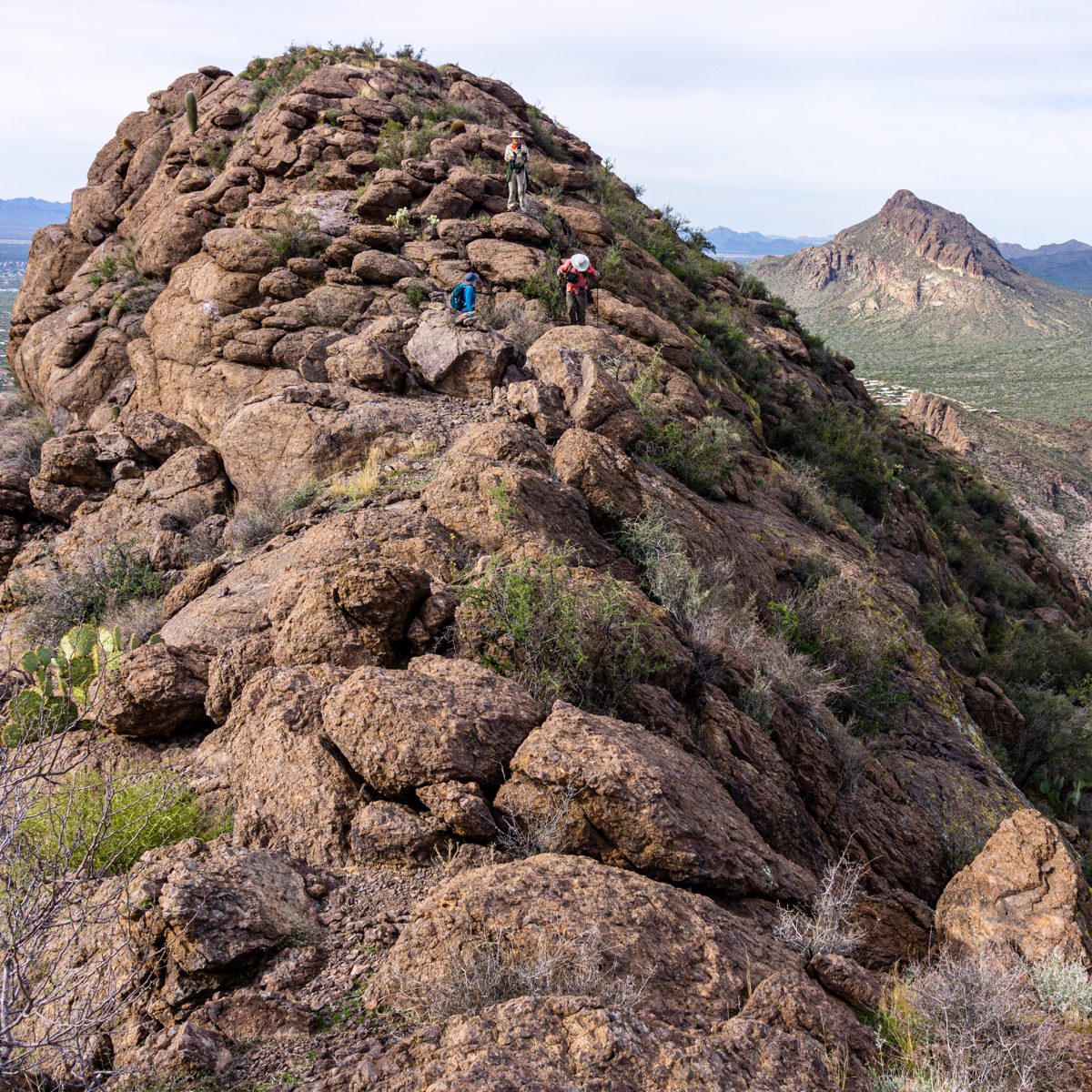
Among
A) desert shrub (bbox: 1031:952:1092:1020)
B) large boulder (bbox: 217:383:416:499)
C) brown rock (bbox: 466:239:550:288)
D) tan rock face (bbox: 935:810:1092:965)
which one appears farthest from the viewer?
brown rock (bbox: 466:239:550:288)

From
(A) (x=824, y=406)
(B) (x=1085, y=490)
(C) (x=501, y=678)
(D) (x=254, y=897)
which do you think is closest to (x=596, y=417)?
(C) (x=501, y=678)

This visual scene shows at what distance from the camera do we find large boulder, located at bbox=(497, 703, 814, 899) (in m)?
3.98

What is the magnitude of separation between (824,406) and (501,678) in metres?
16.9

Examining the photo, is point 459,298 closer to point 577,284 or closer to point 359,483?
point 577,284

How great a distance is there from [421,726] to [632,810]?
122cm

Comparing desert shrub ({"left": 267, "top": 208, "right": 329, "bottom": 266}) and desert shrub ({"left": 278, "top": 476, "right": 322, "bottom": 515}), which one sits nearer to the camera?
desert shrub ({"left": 278, "top": 476, "right": 322, "bottom": 515})

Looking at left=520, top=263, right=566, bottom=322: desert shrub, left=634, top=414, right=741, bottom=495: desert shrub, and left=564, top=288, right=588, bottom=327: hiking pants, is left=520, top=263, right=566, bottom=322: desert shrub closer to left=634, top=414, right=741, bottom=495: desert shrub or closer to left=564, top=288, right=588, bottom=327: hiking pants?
left=564, top=288, right=588, bottom=327: hiking pants

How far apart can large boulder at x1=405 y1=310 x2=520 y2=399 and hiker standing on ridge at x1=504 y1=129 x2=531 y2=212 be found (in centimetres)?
556

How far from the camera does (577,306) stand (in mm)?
12633

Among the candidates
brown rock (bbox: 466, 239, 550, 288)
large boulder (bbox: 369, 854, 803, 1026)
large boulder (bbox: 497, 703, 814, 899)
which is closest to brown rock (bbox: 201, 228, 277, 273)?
brown rock (bbox: 466, 239, 550, 288)

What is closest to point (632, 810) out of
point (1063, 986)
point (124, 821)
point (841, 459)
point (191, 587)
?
point (1063, 986)

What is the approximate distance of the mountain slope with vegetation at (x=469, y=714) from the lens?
3070 millimetres

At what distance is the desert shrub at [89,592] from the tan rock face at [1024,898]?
8.45 meters

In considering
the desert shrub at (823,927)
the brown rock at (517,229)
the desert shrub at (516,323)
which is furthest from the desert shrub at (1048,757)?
the brown rock at (517,229)
